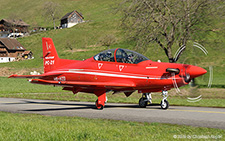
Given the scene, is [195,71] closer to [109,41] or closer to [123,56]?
[123,56]

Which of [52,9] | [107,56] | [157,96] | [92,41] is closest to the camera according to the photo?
[107,56]

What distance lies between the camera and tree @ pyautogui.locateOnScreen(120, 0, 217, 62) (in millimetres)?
28281

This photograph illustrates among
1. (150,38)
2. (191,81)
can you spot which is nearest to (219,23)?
(150,38)

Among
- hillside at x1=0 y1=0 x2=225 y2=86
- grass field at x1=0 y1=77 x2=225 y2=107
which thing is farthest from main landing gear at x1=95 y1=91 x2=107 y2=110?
hillside at x1=0 y1=0 x2=225 y2=86

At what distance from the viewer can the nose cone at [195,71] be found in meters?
12.8

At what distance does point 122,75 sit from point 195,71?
4109mm

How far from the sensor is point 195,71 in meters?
13.0

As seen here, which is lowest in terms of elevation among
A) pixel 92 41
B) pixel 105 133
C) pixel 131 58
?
pixel 105 133

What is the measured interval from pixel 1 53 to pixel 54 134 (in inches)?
4366

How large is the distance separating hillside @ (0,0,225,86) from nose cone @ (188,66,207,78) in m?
0.23

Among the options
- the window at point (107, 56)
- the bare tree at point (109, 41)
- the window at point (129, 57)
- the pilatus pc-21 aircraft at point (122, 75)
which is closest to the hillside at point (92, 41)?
the pilatus pc-21 aircraft at point (122, 75)

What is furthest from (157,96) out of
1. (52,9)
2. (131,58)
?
(52,9)

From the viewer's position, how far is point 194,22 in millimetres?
28672

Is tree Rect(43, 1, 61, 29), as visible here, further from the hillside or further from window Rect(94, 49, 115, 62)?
window Rect(94, 49, 115, 62)
